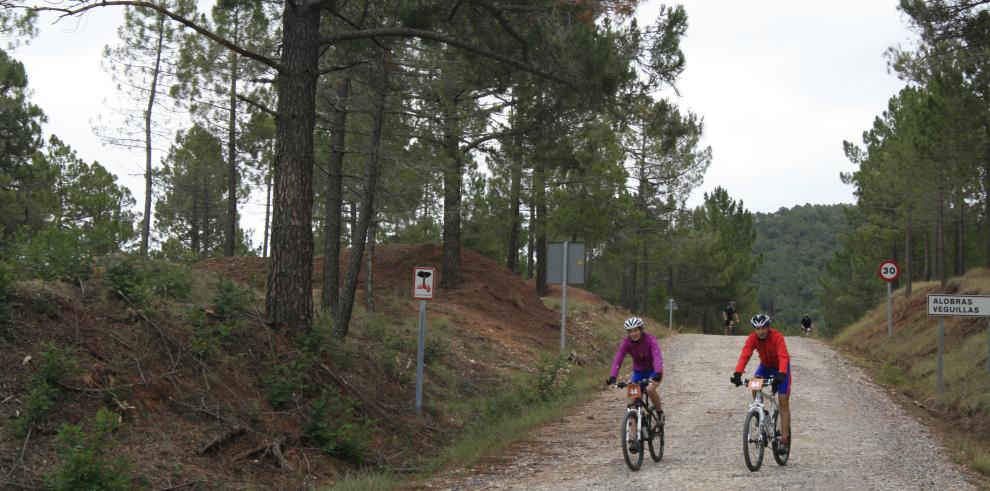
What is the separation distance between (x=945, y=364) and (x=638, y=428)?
41.9 ft

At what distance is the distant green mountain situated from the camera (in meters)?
109

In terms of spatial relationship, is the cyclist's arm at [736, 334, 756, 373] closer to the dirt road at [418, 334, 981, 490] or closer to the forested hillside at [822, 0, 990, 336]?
the dirt road at [418, 334, 981, 490]

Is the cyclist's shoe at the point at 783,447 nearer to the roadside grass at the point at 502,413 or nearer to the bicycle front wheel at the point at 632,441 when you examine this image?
the bicycle front wheel at the point at 632,441

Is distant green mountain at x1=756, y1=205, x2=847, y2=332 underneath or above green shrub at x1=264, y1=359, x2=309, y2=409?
above

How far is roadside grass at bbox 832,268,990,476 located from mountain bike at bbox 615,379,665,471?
371 cm

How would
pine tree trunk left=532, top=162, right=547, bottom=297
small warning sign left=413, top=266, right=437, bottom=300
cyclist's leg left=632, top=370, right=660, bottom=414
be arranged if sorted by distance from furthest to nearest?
pine tree trunk left=532, top=162, right=547, bottom=297, small warning sign left=413, top=266, right=437, bottom=300, cyclist's leg left=632, top=370, right=660, bottom=414

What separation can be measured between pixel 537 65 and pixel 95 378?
23.2 feet

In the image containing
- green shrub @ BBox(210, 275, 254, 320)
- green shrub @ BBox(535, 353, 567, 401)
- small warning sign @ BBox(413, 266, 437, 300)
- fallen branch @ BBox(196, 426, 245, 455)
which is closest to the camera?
fallen branch @ BBox(196, 426, 245, 455)

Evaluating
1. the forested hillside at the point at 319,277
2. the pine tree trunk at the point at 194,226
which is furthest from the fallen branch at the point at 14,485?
the pine tree trunk at the point at 194,226

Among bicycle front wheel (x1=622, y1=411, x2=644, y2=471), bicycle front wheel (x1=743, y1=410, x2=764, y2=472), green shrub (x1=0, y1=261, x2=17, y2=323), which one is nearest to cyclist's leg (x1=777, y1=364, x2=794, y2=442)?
bicycle front wheel (x1=743, y1=410, x2=764, y2=472)

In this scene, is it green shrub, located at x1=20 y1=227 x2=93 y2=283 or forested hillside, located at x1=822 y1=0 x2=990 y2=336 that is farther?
forested hillside, located at x1=822 y1=0 x2=990 y2=336

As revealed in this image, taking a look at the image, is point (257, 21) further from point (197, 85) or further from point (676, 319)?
point (676, 319)

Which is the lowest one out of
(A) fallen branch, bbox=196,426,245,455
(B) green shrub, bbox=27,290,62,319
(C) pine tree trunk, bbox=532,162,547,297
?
(A) fallen branch, bbox=196,426,245,455

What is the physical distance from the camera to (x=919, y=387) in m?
18.4
